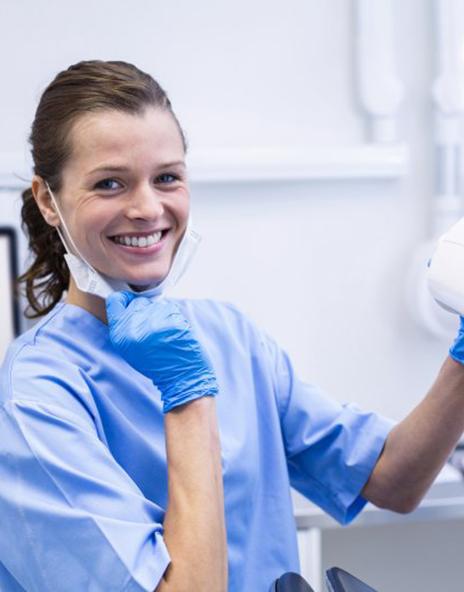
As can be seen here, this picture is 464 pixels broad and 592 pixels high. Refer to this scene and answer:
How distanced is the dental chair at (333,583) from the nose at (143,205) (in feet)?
1.54

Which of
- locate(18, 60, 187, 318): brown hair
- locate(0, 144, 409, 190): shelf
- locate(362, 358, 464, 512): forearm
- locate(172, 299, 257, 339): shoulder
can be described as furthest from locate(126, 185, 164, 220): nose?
locate(0, 144, 409, 190): shelf

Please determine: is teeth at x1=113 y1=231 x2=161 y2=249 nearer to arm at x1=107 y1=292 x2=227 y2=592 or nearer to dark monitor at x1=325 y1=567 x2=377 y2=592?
arm at x1=107 y1=292 x2=227 y2=592

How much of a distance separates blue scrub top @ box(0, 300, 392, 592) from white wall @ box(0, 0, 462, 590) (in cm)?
54

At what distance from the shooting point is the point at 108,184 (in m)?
1.16

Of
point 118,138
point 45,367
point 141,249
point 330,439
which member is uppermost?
point 118,138

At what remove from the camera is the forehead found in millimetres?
1138

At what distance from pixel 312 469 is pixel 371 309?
0.67 metres

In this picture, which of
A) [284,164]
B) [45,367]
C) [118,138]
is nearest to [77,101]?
[118,138]

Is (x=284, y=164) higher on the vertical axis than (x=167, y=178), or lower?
lower

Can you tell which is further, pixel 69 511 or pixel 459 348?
pixel 459 348

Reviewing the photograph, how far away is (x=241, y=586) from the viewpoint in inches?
48.4

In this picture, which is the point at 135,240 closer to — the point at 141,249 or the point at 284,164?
the point at 141,249

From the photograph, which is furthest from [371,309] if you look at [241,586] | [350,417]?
[241,586]

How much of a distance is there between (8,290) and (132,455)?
28.3 inches
